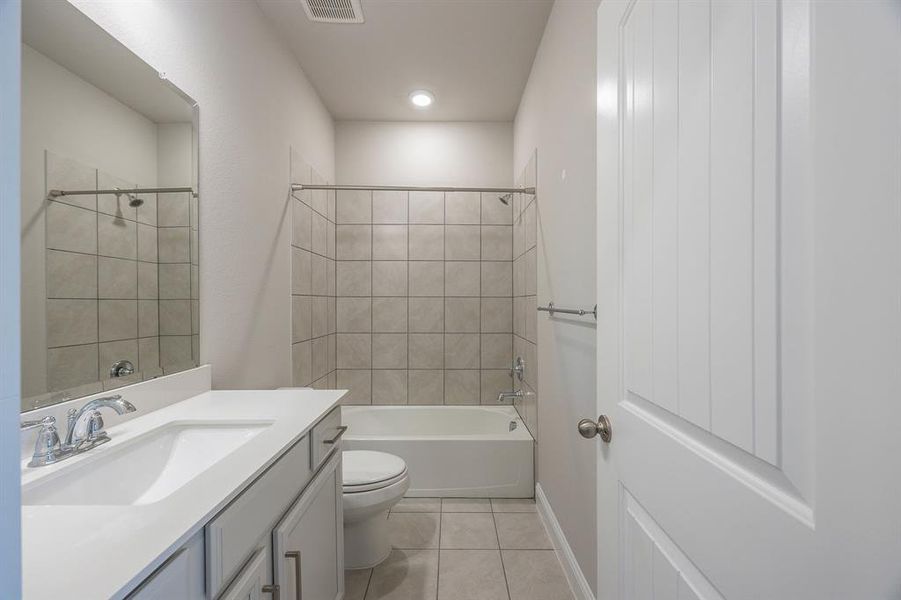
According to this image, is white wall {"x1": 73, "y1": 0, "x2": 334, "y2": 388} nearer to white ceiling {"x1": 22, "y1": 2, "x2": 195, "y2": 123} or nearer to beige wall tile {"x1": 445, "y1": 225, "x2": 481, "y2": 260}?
white ceiling {"x1": 22, "y1": 2, "x2": 195, "y2": 123}

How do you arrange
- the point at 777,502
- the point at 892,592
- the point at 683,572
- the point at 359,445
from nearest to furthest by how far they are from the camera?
the point at 892,592 < the point at 777,502 < the point at 683,572 < the point at 359,445

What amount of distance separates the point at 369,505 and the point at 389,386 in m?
1.47

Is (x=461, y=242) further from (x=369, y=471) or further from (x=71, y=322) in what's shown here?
(x=71, y=322)

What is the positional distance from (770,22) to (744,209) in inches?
7.7

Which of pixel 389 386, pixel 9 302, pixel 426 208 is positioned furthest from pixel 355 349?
pixel 9 302

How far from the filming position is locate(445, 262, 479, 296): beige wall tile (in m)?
3.16

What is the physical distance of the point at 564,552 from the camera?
5.80 feet

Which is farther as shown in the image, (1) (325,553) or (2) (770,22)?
(1) (325,553)

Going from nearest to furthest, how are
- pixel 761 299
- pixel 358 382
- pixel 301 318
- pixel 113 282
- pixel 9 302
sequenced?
pixel 9 302, pixel 761 299, pixel 113 282, pixel 301 318, pixel 358 382

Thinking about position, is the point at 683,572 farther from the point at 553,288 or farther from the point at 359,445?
the point at 359,445

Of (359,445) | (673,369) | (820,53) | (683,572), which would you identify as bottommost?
(359,445)

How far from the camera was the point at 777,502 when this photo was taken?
421mm

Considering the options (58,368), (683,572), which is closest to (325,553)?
(58,368)

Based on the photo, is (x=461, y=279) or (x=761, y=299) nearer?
(x=761, y=299)
